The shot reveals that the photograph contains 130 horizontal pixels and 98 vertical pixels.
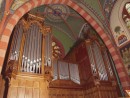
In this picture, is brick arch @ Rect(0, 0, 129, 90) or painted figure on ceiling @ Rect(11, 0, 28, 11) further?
painted figure on ceiling @ Rect(11, 0, 28, 11)

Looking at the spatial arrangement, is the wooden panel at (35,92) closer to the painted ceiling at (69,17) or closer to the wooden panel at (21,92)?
the wooden panel at (21,92)

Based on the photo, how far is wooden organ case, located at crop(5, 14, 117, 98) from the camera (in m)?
4.36

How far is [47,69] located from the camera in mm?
4781

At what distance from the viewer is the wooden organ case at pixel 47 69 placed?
14.3ft

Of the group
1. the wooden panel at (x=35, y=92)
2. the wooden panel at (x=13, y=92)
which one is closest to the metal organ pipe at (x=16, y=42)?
the wooden panel at (x=13, y=92)

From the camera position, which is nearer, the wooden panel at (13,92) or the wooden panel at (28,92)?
the wooden panel at (13,92)

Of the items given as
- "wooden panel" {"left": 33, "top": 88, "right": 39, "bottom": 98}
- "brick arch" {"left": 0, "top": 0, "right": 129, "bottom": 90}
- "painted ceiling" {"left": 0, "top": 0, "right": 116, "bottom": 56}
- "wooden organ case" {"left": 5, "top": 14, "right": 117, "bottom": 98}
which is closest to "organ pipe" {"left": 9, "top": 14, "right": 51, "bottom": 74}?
"wooden organ case" {"left": 5, "top": 14, "right": 117, "bottom": 98}

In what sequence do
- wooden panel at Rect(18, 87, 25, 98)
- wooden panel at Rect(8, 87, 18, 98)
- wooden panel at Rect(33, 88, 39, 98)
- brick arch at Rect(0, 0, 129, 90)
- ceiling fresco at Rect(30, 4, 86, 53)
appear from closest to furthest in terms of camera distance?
wooden panel at Rect(8, 87, 18, 98), wooden panel at Rect(18, 87, 25, 98), wooden panel at Rect(33, 88, 39, 98), brick arch at Rect(0, 0, 129, 90), ceiling fresco at Rect(30, 4, 86, 53)

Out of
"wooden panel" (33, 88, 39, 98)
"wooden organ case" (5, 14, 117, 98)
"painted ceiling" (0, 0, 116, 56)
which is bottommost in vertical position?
"wooden panel" (33, 88, 39, 98)

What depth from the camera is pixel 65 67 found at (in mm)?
6070

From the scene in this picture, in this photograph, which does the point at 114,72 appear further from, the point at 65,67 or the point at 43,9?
the point at 43,9

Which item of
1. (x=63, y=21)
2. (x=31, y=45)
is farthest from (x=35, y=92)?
(x=63, y=21)

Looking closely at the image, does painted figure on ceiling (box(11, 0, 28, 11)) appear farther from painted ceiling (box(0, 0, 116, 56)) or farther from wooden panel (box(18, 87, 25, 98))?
wooden panel (box(18, 87, 25, 98))

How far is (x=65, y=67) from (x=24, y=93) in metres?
2.27
